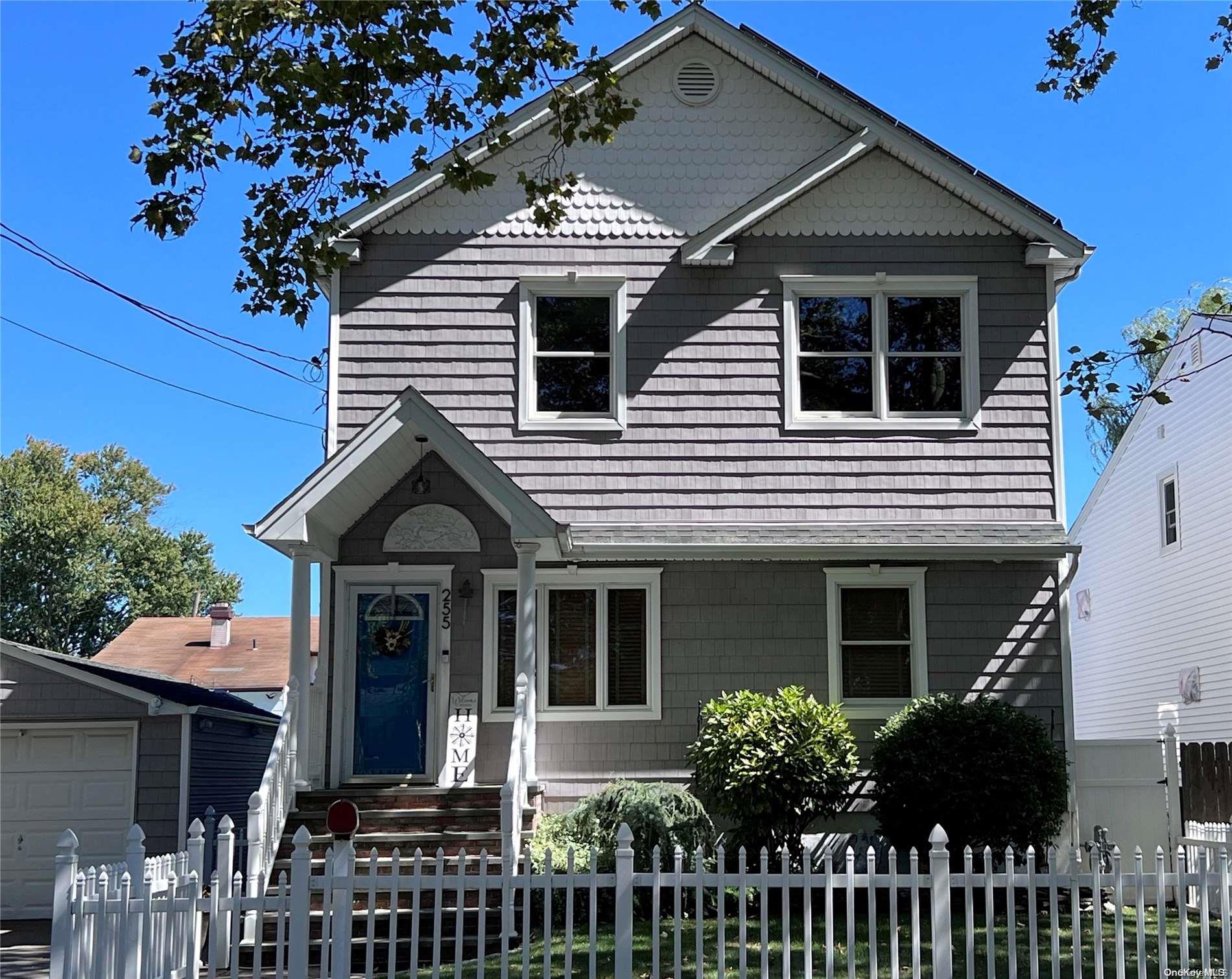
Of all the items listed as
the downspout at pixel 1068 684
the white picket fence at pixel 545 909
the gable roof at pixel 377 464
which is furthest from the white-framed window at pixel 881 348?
the white picket fence at pixel 545 909

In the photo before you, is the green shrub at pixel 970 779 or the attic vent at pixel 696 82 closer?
the green shrub at pixel 970 779

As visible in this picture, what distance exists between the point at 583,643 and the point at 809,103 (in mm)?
6583

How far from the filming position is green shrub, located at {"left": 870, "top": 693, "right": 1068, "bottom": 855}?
12281 millimetres

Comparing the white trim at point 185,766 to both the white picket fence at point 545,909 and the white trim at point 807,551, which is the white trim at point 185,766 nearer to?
the white trim at point 807,551

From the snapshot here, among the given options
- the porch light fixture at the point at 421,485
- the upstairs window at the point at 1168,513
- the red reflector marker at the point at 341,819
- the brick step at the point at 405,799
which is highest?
the upstairs window at the point at 1168,513

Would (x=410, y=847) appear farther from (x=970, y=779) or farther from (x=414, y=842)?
(x=970, y=779)

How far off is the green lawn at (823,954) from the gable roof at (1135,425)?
12.5m

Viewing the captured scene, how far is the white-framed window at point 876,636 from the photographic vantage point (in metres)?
14.4

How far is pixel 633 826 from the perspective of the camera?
39.7 ft

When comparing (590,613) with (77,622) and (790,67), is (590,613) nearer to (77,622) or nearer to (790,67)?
(790,67)

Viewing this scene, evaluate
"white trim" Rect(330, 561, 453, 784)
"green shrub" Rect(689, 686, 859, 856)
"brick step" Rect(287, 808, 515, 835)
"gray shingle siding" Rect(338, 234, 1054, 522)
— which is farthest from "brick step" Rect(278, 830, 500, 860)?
"gray shingle siding" Rect(338, 234, 1054, 522)

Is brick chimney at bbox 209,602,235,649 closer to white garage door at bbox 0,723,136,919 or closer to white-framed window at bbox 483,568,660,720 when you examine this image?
white garage door at bbox 0,723,136,919

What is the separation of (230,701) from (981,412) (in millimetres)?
11639

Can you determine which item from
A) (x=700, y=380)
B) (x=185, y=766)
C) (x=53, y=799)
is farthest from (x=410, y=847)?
(x=53, y=799)
